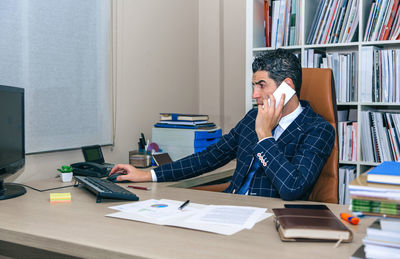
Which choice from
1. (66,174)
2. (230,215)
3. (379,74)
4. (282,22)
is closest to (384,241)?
(230,215)

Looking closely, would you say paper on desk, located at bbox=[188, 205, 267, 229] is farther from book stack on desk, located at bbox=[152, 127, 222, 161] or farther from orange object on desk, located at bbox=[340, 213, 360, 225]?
book stack on desk, located at bbox=[152, 127, 222, 161]

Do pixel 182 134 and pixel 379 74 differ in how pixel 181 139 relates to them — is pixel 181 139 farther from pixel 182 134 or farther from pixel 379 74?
pixel 379 74

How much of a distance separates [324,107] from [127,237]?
118 cm

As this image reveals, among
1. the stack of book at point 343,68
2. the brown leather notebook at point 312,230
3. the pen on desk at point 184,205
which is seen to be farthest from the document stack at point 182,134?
the brown leather notebook at point 312,230

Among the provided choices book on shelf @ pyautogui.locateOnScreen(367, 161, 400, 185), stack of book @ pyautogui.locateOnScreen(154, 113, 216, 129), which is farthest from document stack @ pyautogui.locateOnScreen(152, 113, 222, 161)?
book on shelf @ pyautogui.locateOnScreen(367, 161, 400, 185)

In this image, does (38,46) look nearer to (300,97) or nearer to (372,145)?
(300,97)

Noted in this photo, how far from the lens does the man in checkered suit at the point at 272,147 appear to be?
1.69 metres

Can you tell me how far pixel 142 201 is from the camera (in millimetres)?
1576

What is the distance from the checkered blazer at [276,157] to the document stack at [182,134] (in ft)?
1.76

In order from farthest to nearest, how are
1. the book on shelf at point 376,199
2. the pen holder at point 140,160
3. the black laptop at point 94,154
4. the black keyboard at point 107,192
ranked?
the pen holder at point 140,160, the black laptop at point 94,154, the black keyboard at point 107,192, the book on shelf at point 376,199

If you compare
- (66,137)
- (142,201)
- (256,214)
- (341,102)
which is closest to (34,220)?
(142,201)

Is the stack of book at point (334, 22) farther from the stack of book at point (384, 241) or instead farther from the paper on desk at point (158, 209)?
the stack of book at point (384, 241)

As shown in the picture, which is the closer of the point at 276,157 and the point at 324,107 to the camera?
the point at 276,157

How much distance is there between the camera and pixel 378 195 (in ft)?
2.82
